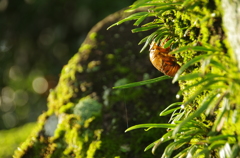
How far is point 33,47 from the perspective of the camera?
552cm

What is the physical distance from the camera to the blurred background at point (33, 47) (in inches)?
204

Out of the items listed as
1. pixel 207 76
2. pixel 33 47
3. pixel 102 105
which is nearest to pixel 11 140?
pixel 102 105

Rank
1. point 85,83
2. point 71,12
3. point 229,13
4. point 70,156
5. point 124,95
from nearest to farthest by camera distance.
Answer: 1. point 229,13
2. point 70,156
3. point 124,95
4. point 85,83
5. point 71,12

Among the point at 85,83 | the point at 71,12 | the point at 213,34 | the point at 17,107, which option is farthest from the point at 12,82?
the point at 213,34

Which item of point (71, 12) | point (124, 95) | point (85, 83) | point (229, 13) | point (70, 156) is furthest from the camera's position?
point (71, 12)

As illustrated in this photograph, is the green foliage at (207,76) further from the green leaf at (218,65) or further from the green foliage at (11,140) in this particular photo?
the green foliage at (11,140)

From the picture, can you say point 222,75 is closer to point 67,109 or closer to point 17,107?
point 67,109

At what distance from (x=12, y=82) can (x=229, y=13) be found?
496 centimetres

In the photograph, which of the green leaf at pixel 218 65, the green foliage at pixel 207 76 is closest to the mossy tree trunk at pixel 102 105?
the green foliage at pixel 207 76

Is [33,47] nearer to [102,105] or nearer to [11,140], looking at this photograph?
[11,140]

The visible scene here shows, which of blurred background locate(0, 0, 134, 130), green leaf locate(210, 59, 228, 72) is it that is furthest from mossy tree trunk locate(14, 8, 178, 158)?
blurred background locate(0, 0, 134, 130)

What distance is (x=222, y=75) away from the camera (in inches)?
34.7

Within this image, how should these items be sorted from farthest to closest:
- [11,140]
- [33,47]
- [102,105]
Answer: [33,47] < [11,140] < [102,105]

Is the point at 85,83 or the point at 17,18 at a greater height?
the point at 17,18
